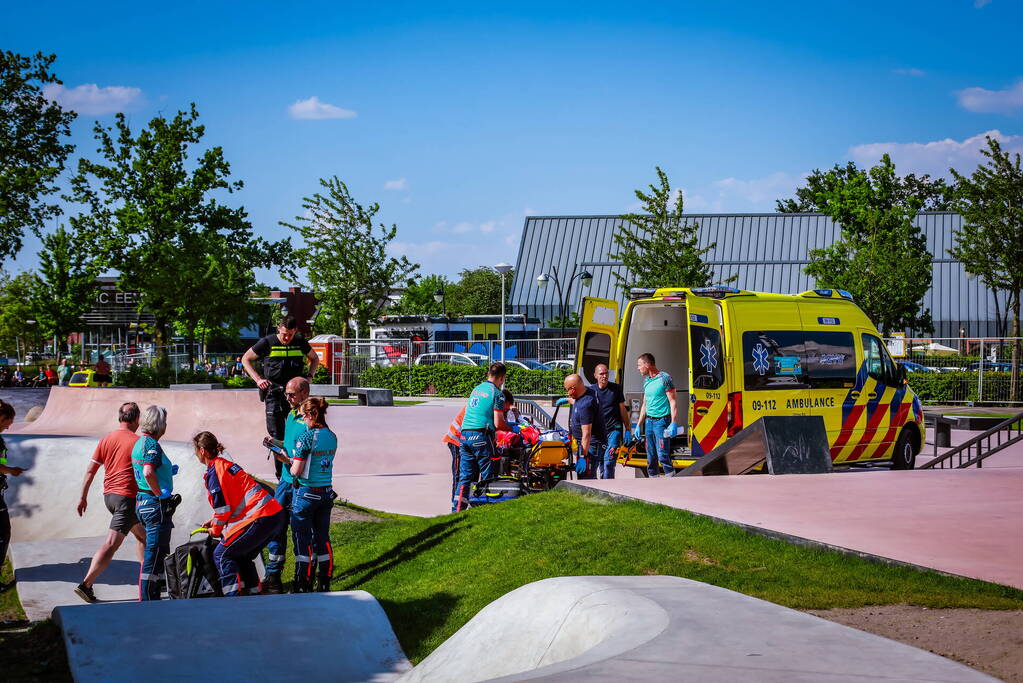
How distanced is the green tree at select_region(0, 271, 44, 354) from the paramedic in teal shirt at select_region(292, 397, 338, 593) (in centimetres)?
6819

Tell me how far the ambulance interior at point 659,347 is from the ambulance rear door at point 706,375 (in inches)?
62.0

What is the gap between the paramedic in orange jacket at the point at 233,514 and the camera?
24.1ft

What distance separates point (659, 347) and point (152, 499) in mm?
7632

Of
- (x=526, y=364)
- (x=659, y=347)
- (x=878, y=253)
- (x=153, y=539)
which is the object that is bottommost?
(x=153, y=539)

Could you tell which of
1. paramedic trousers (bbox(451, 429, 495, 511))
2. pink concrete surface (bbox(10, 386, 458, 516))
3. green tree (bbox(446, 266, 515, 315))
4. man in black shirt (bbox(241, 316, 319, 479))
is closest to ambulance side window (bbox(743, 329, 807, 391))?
paramedic trousers (bbox(451, 429, 495, 511))

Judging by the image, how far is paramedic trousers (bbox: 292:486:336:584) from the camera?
25.0 feet

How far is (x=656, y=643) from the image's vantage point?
167 inches

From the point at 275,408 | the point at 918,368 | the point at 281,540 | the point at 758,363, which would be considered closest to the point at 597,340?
the point at 758,363

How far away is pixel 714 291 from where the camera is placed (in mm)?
11594

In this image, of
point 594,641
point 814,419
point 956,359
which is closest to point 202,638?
point 594,641

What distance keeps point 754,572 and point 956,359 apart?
2948cm

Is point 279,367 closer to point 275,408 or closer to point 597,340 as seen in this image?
point 275,408

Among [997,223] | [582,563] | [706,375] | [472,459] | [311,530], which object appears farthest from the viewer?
[997,223]

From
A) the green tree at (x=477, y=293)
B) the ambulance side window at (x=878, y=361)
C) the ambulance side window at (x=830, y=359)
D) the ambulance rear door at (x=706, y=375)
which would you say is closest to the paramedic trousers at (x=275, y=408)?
the ambulance rear door at (x=706, y=375)
